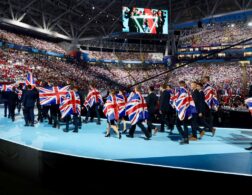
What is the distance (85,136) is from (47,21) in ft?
124

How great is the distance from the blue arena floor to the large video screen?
19031mm

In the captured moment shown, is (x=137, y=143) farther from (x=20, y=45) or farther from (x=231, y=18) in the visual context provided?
(x=231, y=18)

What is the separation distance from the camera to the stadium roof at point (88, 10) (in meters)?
34.3

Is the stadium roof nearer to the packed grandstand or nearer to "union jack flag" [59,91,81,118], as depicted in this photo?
the packed grandstand

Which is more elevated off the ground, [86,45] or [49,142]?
[86,45]

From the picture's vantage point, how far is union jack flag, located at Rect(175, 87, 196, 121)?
22.0ft

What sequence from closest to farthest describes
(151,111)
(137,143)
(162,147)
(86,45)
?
(162,147) → (137,143) → (151,111) → (86,45)

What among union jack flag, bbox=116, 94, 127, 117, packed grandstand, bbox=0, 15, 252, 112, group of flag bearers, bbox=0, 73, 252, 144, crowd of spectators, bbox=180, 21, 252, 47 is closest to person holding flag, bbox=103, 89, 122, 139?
group of flag bearers, bbox=0, 73, 252, 144

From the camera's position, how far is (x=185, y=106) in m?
6.72

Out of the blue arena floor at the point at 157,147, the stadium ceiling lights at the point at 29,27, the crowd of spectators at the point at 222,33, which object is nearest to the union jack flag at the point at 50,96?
the blue arena floor at the point at 157,147

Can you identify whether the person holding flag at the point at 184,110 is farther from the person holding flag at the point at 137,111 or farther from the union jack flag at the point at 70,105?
the union jack flag at the point at 70,105

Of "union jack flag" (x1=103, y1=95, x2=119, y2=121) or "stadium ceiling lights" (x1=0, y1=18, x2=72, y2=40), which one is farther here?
"stadium ceiling lights" (x1=0, y1=18, x2=72, y2=40)

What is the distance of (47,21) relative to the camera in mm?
41281

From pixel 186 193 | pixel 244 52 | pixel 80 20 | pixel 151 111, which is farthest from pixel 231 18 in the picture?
pixel 186 193
